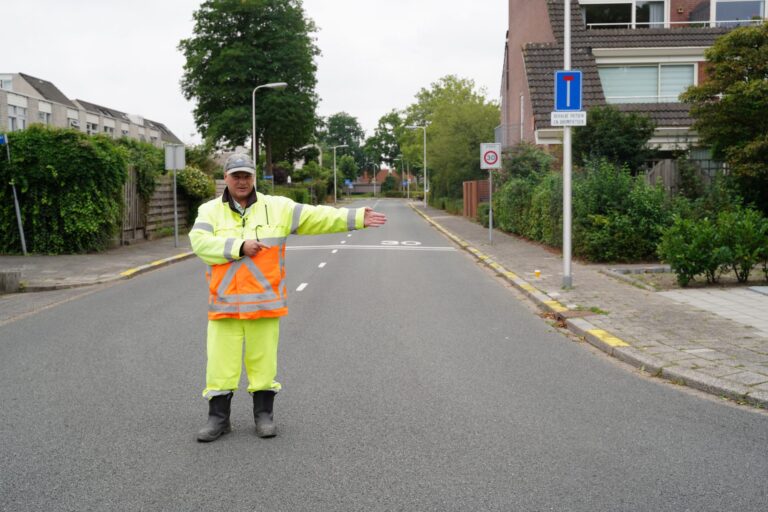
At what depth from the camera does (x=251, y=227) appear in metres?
5.08

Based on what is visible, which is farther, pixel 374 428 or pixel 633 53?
pixel 633 53

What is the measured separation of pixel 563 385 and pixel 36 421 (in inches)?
162

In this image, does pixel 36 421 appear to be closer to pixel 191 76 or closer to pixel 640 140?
pixel 640 140

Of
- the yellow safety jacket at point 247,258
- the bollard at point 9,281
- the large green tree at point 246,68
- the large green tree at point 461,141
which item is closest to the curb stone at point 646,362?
the yellow safety jacket at point 247,258

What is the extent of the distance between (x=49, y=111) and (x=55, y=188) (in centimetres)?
4311

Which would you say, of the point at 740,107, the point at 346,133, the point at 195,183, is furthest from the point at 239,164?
the point at 346,133

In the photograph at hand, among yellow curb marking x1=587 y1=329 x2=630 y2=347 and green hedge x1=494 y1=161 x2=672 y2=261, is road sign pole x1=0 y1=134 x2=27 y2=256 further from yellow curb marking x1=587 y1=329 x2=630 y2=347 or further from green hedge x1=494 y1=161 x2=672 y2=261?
yellow curb marking x1=587 y1=329 x2=630 y2=347

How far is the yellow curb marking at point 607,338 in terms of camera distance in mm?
7762

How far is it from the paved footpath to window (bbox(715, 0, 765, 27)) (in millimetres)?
18882

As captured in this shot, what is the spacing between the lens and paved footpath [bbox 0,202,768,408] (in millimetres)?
6598

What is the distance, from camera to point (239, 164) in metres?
5.01

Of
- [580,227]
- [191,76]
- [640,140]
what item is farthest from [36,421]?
[191,76]

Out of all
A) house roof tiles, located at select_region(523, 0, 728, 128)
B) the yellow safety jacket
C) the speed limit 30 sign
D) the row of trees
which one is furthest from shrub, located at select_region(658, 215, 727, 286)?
the row of trees

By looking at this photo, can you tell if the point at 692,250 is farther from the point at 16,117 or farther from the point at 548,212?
the point at 16,117
